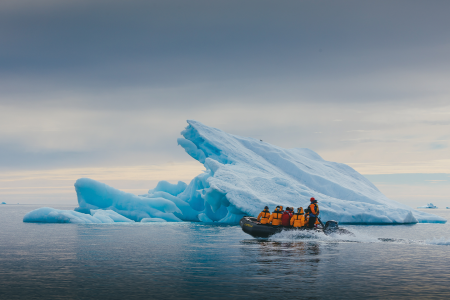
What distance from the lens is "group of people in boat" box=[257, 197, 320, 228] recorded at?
64.2 feet

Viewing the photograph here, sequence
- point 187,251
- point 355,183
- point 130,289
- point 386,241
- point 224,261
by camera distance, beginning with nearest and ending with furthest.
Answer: point 130,289 → point 224,261 → point 187,251 → point 386,241 → point 355,183

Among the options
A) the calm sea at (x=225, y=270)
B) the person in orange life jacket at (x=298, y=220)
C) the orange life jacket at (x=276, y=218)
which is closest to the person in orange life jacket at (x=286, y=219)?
the orange life jacket at (x=276, y=218)

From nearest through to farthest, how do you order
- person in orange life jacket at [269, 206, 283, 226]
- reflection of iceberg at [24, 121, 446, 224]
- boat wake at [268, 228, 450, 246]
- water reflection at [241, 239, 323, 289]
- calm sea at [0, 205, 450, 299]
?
calm sea at [0, 205, 450, 299] < water reflection at [241, 239, 323, 289] < boat wake at [268, 228, 450, 246] < person in orange life jacket at [269, 206, 283, 226] < reflection of iceberg at [24, 121, 446, 224]

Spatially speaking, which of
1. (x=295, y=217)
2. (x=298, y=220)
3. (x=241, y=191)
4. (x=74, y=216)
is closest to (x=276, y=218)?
(x=295, y=217)

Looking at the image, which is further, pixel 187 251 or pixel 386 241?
pixel 386 241

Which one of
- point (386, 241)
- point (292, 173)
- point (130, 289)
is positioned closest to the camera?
point (130, 289)

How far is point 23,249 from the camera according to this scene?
16984mm

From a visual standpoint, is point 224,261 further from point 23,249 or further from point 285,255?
point 23,249

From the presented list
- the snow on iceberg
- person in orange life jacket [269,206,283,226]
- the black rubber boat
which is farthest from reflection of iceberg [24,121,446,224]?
person in orange life jacket [269,206,283,226]

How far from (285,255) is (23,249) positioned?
10.2 metres

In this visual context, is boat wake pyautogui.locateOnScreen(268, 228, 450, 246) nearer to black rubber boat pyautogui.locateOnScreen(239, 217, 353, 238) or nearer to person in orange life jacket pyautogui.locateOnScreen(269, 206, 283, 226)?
black rubber boat pyautogui.locateOnScreen(239, 217, 353, 238)

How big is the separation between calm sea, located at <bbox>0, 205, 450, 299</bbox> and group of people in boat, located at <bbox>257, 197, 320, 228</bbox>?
0.88 metres

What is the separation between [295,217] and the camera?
19.7 m

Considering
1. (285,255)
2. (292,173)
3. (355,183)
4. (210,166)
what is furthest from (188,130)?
(285,255)
